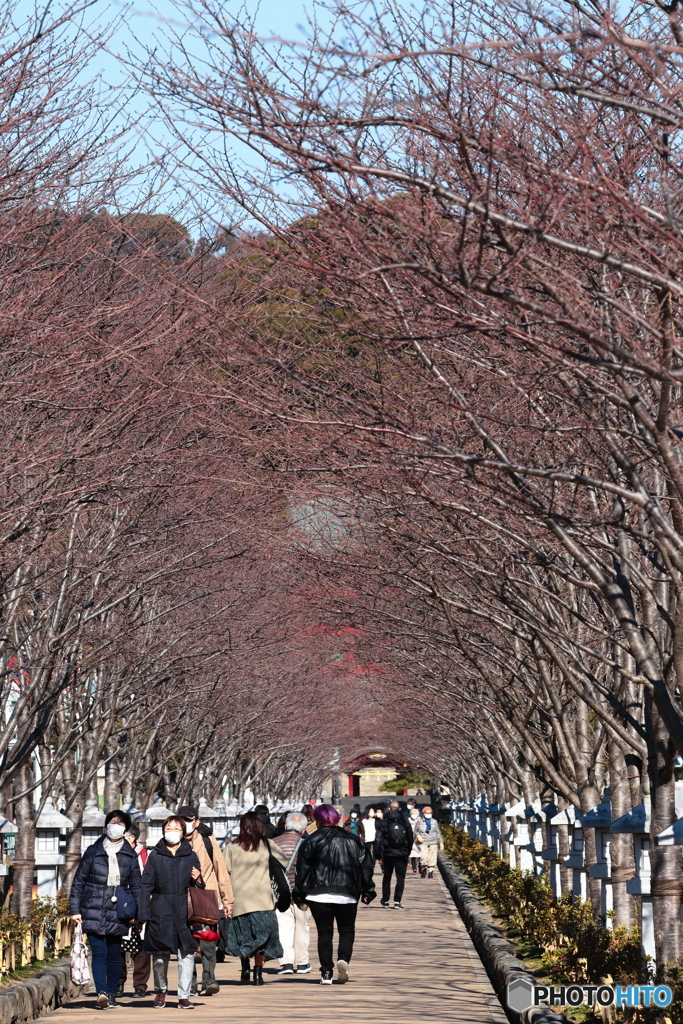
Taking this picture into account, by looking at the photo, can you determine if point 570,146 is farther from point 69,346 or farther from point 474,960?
point 474,960

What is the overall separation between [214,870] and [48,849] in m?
6.19

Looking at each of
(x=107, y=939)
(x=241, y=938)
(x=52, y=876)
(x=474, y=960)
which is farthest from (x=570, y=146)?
(x=52, y=876)

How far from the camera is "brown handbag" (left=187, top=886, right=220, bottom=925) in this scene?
505 inches

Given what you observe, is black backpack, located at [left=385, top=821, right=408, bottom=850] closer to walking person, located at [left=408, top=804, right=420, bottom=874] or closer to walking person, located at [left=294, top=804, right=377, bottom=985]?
walking person, located at [left=408, top=804, right=420, bottom=874]

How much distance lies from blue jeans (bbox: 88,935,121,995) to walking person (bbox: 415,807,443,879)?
26255 mm

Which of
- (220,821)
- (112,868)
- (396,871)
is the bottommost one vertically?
(396,871)

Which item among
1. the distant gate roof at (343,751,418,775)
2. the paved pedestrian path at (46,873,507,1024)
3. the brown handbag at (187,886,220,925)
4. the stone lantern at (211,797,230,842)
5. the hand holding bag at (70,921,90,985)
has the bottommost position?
the paved pedestrian path at (46,873,507,1024)

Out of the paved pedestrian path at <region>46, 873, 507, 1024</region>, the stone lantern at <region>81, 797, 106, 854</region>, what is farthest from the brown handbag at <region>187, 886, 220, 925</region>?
the stone lantern at <region>81, 797, 106, 854</region>

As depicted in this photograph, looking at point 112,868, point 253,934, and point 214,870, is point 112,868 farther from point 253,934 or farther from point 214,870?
point 253,934

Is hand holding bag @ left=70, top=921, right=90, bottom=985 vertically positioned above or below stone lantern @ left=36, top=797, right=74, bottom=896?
below

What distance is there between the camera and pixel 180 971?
1263 cm

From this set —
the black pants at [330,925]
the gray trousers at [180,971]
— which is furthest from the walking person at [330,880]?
the gray trousers at [180,971]

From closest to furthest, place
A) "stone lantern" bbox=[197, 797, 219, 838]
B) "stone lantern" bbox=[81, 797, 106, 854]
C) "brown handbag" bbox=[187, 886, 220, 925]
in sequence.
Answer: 1. "brown handbag" bbox=[187, 886, 220, 925]
2. "stone lantern" bbox=[81, 797, 106, 854]
3. "stone lantern" bbox=[197, 797, 219, 838]

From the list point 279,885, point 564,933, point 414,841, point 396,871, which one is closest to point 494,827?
point 414,841
